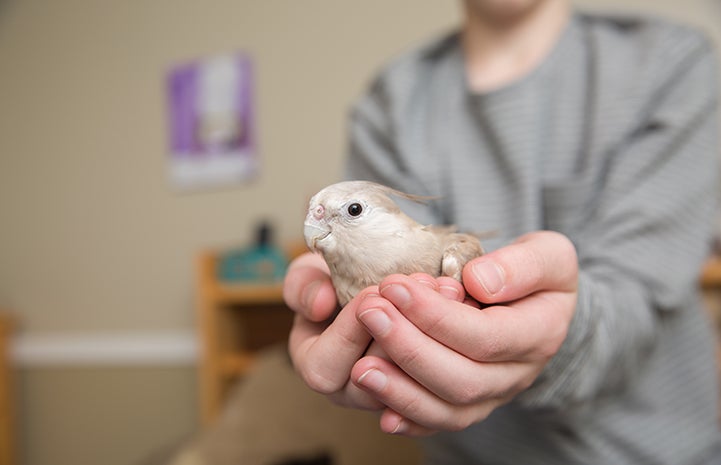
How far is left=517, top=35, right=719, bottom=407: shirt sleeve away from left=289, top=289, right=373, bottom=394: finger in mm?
163

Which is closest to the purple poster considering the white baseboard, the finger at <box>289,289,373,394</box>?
the white baseboard

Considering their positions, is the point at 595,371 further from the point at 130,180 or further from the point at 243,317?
the point at 130,180

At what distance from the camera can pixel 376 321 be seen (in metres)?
0.30

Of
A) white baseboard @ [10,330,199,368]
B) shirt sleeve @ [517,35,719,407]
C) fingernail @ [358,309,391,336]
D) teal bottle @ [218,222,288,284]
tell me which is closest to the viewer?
fingernail @ [358,309,391,336]

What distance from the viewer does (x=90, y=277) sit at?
1.73 metres

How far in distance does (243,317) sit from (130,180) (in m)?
0.63

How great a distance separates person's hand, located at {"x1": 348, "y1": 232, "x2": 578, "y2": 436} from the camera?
0.31 m

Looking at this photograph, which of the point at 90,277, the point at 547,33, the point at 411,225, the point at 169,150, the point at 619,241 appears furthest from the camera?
the point at 90,277

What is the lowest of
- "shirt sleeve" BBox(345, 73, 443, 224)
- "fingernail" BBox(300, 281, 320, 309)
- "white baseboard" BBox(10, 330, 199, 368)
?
"white baseboard" BBox(10, 330, 199, 368)

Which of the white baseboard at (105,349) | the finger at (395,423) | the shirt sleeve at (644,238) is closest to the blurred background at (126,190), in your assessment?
the white baseboard at (105,349)

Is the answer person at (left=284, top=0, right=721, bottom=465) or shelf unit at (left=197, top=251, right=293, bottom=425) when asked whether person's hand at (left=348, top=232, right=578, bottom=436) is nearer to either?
person at (left=284, top=0, right=721, bottom=465)

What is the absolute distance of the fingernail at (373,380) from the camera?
0.32 metres

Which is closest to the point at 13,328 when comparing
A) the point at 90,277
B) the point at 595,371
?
the point at 90,277

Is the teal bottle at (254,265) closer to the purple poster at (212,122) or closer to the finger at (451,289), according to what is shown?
the purple poster at (212,122)
